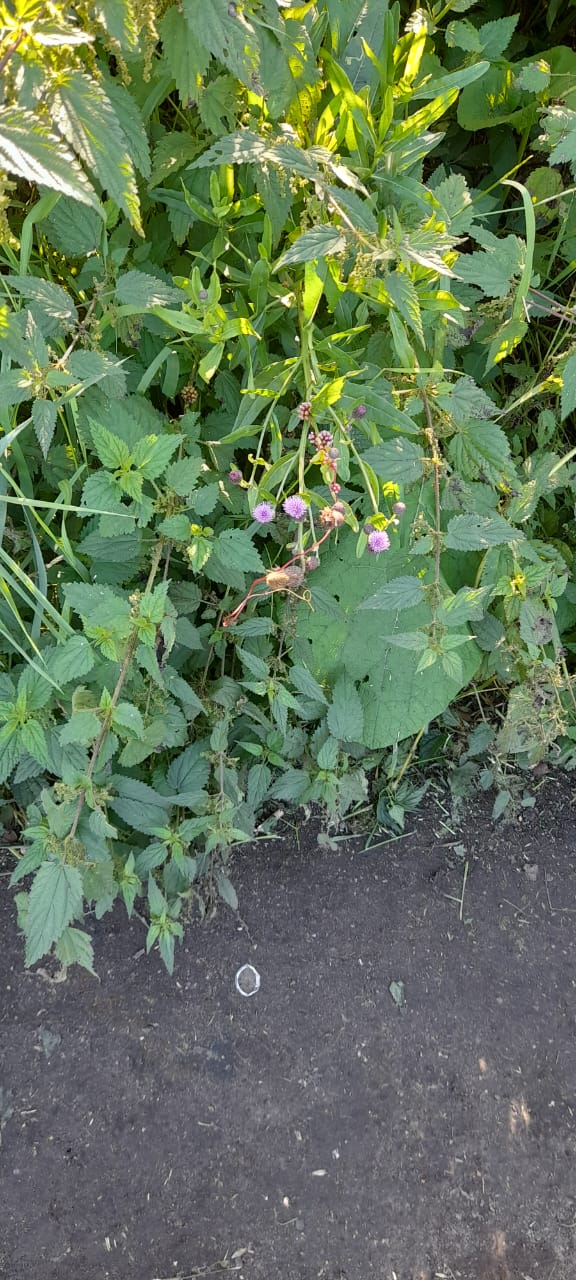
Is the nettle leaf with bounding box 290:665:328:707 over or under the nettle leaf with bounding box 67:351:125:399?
under

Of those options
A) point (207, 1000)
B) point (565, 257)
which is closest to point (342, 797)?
point (207, 1000)

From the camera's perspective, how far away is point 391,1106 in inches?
61.2

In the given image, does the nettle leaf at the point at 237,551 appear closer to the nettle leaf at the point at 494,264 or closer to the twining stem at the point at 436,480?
the twining stem at the point at 436,480

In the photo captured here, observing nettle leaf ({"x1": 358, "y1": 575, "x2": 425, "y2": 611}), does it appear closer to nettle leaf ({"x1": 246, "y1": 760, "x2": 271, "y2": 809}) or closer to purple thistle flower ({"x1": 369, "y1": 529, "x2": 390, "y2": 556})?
purple thistle flower ({"x1": 369, "y1": 529, "x2": 390, "y2": 556})

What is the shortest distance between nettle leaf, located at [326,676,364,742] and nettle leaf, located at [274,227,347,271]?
2.38 feet

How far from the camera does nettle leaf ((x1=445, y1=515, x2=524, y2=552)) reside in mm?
1207

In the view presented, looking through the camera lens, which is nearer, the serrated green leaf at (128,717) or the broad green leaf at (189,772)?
the serrated green leaf at (128,717)

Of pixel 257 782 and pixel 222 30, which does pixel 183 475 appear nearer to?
pixel 222 30

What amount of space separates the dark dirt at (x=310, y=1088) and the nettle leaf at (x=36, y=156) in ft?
4.18

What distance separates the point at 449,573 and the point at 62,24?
0.96 m

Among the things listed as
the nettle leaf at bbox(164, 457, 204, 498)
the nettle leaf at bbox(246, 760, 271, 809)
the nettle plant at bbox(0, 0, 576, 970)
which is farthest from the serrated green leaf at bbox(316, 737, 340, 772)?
the nettle leaf at bbox(164, 457, 204, 498)

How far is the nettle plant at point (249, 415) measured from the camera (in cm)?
105

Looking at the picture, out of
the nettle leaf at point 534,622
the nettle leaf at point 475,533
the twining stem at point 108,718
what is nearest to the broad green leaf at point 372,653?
the nettle leaf at point 534,622

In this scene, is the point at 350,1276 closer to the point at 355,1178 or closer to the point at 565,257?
the point at 355,1178
